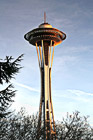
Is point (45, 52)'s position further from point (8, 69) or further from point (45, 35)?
point (8, 69)

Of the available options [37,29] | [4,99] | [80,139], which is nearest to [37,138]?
[80,139]

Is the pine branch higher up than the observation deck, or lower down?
lower down

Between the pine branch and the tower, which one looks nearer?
the pine branch

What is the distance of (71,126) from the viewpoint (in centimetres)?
2320

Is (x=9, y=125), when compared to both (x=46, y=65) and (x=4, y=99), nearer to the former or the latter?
(x=4, y=99)

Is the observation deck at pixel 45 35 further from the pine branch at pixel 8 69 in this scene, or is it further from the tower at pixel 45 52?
the pine branch at pixel 8 69

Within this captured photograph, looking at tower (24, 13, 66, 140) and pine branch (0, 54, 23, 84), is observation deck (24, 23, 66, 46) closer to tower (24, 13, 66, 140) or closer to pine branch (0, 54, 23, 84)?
tower (24, 13, 66, 140)

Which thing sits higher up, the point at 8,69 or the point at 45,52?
the point at 45,52

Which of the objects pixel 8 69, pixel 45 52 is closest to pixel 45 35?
pixel 45 52

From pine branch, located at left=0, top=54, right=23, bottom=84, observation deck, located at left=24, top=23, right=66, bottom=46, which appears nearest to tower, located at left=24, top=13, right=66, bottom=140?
observation deck, located at left=24, top=23, right=66, bottom=46

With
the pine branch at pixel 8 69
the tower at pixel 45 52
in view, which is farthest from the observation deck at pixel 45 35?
the pine branch at pixel 8 69

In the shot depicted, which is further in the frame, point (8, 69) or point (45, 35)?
point (45, 35)

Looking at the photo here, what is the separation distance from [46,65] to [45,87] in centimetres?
490

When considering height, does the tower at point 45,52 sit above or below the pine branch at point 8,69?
above
